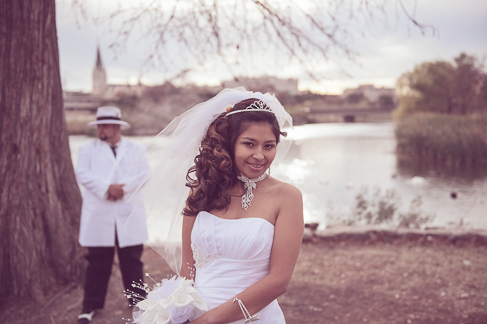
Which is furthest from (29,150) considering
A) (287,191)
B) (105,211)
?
(287,191)

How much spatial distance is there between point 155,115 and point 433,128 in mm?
13478

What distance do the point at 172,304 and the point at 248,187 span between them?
67cm

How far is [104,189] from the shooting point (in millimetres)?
3691

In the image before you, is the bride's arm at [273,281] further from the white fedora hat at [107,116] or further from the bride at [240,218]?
the white fedora hat at [107,116]

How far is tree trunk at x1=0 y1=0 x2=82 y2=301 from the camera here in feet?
Result: 12.6

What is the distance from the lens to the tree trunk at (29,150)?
12.6 feet

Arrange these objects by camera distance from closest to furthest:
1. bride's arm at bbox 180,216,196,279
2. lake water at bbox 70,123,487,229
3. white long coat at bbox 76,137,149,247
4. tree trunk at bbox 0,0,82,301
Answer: bride's arm at bbox 180,216,196,279, white long coat at bbox 76,137,149,247, tree trunk at bbox 0,0,82,301, lake water at bbox 70,123,487,229

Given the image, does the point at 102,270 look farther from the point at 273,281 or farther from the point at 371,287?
the point at 371,287

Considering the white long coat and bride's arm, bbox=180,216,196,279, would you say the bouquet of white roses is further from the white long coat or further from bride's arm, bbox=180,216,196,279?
the white long coat

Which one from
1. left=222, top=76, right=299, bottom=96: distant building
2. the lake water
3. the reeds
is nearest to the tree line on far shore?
the reeds

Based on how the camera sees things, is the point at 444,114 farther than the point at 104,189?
Yes

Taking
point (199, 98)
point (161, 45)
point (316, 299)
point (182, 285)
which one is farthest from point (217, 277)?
point (199, 98)

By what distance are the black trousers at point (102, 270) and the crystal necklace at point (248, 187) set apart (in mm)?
2282

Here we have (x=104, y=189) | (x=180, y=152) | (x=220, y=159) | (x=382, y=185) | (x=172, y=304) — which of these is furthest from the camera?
(x=382, y=185)
